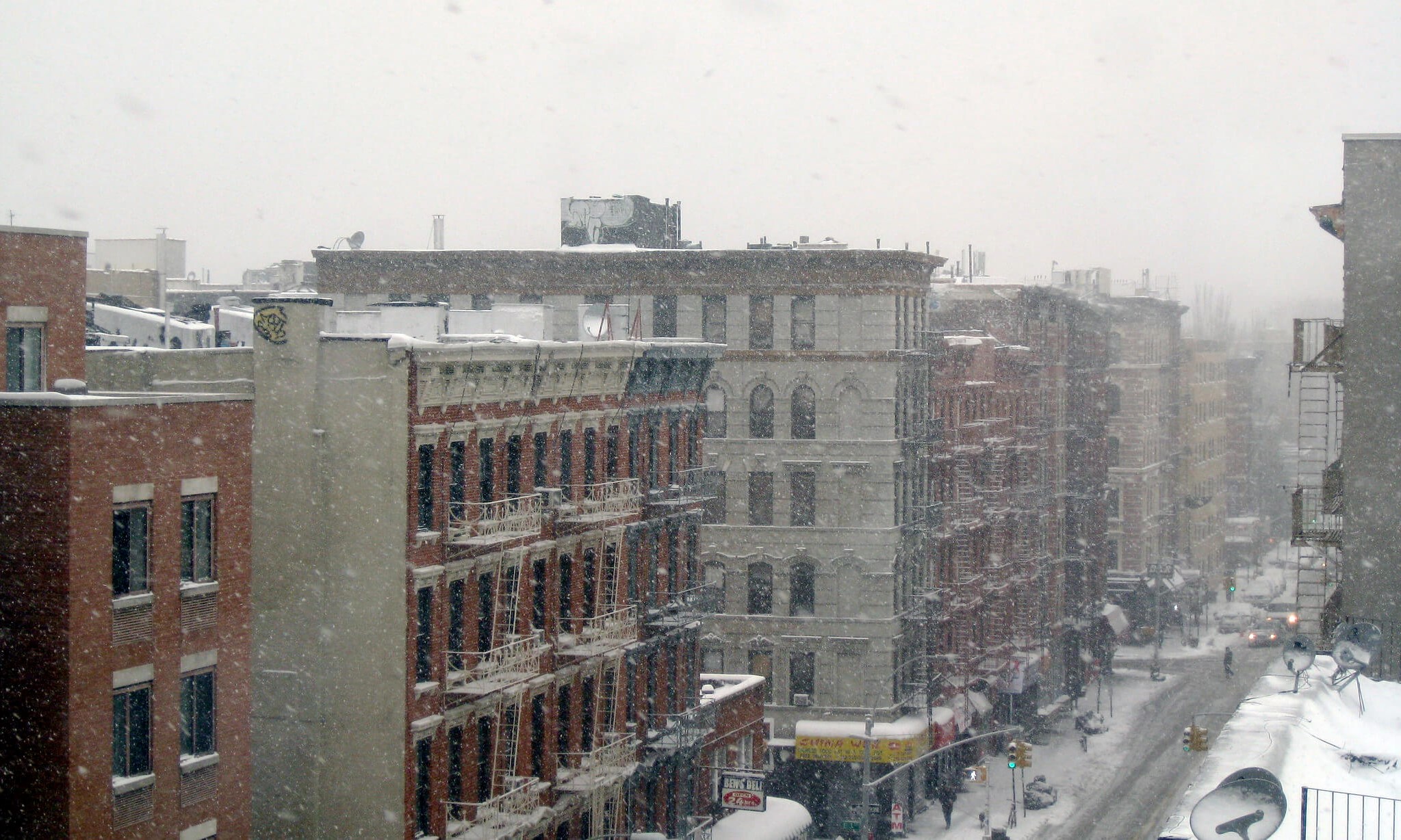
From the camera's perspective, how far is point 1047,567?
8144cm

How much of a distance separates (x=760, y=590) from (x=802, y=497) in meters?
3.65

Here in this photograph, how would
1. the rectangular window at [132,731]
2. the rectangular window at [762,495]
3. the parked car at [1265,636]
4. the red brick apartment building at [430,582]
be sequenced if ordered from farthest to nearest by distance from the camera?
the parked car at [1265,636] < the rectangular window at [762,495] < the red brick apartment building at [430,582] < the rectangular window at [132,731]

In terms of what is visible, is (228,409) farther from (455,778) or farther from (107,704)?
(455,778)

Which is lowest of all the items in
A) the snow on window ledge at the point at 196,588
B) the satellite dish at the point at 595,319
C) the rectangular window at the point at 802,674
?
the rectangular window at the point at 802,674

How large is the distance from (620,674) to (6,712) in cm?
2008

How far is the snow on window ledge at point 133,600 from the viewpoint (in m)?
24.1

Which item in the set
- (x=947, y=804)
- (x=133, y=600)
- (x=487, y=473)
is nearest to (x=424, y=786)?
Answer: (x=487, y=473)

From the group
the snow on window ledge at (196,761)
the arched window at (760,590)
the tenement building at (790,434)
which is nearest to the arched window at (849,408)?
the tenement building at (790,434)

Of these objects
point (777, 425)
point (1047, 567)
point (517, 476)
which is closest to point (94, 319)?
point (517, 476)

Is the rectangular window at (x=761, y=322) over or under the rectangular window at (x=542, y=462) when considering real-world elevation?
over

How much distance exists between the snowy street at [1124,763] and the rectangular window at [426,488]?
2632 centimetres

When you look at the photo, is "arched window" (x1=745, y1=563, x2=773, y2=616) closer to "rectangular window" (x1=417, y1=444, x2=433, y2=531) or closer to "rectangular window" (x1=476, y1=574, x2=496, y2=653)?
"rectangular window" (x1=476, y1=574, x2=496, y2=653)

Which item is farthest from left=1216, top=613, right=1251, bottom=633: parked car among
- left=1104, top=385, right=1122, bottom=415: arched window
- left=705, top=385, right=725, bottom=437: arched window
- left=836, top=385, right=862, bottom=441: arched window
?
left=705, top=385, right=725, bottom=437: arched window

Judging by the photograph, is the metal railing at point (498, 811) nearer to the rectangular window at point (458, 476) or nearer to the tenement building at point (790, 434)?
the rectangular window at point (458, 476)
